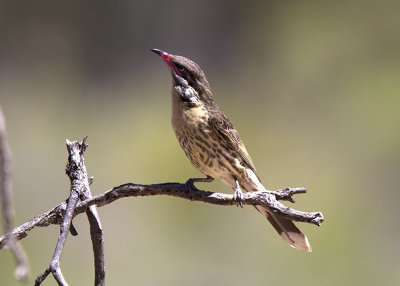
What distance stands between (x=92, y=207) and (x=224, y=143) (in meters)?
1.26

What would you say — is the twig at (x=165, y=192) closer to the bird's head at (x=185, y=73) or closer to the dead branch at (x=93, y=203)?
the dead branch at (x=93, y=203)

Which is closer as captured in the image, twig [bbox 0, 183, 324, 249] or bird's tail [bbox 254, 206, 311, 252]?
twig [bbox 0, 183, 324, 249]

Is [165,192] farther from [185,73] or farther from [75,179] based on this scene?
[185,73]

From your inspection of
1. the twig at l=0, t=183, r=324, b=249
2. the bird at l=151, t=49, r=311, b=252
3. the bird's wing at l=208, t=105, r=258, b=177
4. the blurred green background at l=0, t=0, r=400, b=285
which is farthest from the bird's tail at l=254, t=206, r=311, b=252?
the blurred green background at l=0, t=0, r=400, b=285

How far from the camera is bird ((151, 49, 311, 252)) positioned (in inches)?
116

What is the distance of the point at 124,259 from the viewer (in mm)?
5309

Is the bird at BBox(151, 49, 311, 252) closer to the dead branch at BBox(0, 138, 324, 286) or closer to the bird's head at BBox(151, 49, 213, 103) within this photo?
the bird's head at BBox(151, 49, 213, 103)

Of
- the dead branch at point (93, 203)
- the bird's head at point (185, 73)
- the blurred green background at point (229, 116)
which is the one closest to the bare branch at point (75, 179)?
the dead branch at point (93, 203)

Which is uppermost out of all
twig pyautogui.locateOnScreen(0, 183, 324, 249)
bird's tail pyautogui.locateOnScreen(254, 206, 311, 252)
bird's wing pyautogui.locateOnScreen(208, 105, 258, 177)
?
bird's wing pyautogui.locateOnScreen(208, 105, 258, 177)

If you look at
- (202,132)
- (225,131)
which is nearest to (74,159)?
(202,132)

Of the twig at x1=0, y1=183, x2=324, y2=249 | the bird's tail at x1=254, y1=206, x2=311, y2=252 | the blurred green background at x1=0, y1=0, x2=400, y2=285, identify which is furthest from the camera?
the blurred green background at x1=0, y1=0, x2=400, y2=285

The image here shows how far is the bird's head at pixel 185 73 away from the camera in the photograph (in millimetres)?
2971

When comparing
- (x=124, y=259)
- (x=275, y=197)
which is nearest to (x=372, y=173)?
(x=124, y=259)

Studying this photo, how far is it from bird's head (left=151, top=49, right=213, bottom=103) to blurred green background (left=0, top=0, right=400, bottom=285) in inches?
92.0
